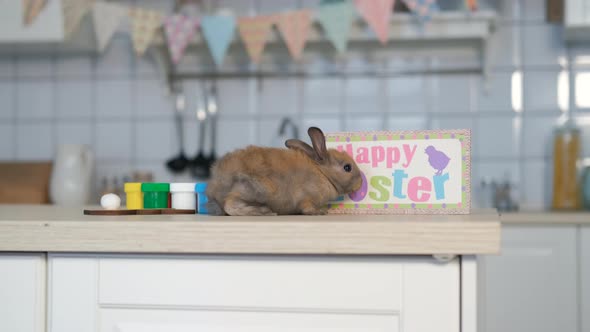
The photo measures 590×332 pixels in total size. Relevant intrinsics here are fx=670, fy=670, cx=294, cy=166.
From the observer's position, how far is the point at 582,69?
2354mm

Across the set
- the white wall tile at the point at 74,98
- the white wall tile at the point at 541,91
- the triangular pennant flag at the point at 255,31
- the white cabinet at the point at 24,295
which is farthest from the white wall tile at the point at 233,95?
the white cabinet at the point at 24,295

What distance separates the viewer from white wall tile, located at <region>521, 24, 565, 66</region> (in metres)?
2.37

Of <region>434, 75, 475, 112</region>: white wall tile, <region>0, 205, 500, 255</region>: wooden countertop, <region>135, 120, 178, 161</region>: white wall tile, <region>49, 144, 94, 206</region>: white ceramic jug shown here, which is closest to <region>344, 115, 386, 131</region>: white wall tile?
<region>434, 75, 475, 112</region>: white wall tile

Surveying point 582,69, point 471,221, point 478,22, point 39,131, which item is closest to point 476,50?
point 478,22

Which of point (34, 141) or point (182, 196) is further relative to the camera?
point (34, 141)

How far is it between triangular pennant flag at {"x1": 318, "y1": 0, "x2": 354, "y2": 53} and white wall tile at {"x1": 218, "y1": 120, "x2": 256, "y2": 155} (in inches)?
20.2

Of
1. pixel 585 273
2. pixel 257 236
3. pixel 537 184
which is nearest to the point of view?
pixel 257 236

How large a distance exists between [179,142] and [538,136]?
1312mm

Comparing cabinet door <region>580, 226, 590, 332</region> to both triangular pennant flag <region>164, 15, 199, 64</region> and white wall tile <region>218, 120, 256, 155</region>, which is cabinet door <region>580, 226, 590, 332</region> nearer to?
white wall tile <region>218, 120, 256, 155</region>

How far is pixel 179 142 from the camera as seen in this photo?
254 centimetres

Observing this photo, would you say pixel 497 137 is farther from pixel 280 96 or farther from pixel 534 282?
pixel 280 96

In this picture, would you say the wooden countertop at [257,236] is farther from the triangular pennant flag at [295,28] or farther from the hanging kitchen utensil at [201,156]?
the hanging kitchen utensil at [201,156]

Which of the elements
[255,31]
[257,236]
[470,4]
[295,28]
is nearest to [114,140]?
[255,31]

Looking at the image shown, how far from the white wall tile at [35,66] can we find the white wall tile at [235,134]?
738mm
